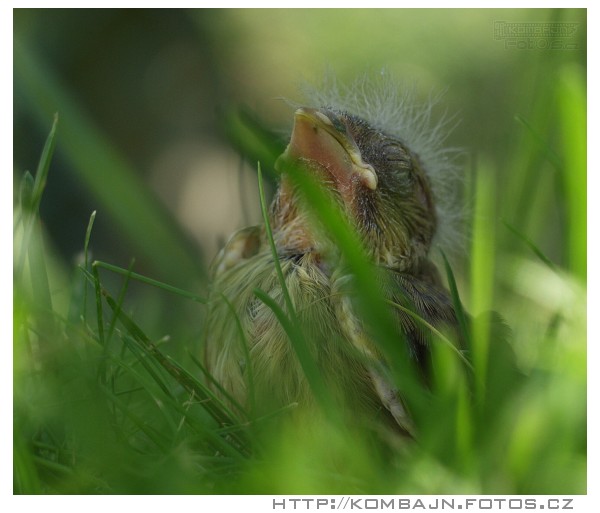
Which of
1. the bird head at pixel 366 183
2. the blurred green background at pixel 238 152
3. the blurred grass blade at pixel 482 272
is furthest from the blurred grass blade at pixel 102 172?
the blurred grass blade at pixel 482 272

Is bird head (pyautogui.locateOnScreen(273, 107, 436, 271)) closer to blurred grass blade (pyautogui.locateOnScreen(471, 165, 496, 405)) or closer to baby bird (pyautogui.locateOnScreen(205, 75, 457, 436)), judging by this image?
baby bird (pyautogui.locateOnScreen(205, 75, 457, 436))

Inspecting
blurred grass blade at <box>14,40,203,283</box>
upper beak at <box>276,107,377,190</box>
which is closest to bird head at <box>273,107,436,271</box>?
upper beak at <box>276,107,377,190</box>

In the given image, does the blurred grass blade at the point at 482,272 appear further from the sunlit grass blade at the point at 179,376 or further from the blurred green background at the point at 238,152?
the sunlit grass blade at the point at 179,376

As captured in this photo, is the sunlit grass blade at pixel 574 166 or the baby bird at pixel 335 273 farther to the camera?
the baby bird at pixel 335 273

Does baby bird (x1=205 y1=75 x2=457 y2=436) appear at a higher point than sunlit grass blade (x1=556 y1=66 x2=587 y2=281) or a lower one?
lower

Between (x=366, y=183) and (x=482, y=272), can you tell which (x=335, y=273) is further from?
(x=482, y=272)

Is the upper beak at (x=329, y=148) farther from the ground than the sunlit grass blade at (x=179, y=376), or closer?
farther from the ground
